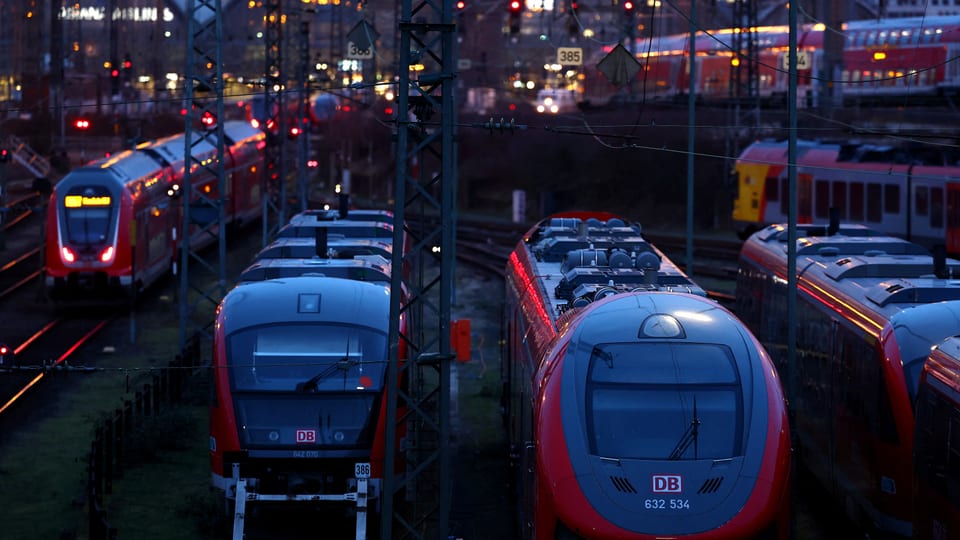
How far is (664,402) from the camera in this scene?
1194 cm

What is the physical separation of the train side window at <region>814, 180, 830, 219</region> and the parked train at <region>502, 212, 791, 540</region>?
30.1 meters

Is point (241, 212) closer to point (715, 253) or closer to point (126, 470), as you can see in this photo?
point (715, 253)

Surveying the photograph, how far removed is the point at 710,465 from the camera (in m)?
11.5

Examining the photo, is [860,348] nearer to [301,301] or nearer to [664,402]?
[664,402]

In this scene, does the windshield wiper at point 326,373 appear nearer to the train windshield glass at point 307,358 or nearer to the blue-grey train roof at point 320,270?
the train windshield glass at point 307,358

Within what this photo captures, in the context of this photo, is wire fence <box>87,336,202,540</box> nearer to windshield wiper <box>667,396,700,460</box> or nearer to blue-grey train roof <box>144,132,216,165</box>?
windshield wiper <box>667,396,700,460</box>

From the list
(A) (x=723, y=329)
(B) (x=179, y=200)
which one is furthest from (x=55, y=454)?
(B) (x=179, y=200)

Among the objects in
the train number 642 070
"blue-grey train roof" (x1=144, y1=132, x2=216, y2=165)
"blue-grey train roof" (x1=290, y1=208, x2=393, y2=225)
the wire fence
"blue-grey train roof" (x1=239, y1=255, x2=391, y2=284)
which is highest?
"blue-grey train roof" (x1=144, y1=132, x2=216, y2=165)

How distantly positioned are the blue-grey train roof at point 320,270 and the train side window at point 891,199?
2330 cm

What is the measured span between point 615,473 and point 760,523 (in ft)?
3.72

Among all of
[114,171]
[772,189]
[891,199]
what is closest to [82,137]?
[772,189]

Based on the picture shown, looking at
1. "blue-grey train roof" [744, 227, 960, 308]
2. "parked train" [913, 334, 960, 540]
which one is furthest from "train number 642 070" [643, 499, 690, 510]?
"blue-grey train roof" [744, 227, 960, 308]

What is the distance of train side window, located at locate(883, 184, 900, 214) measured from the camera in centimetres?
3950

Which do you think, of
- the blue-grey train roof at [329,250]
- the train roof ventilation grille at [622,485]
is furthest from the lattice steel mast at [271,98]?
the train roof ventilation grille at [622,485]
